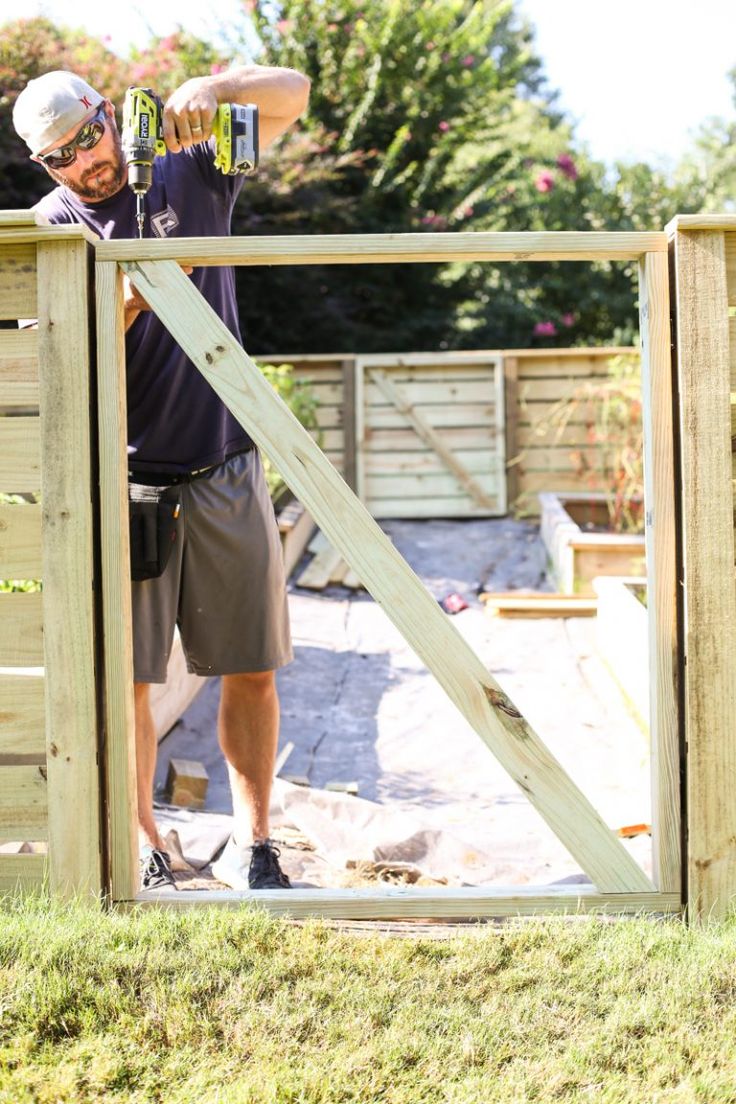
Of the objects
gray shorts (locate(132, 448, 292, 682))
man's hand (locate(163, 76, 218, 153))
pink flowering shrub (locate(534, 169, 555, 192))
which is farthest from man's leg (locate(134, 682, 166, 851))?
pink flowering shrub (locate(534, 169, 555, 192))

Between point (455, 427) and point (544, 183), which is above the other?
point (544, 183)

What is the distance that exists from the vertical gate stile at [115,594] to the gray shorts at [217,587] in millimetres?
451

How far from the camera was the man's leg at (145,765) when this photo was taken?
2.96 metres

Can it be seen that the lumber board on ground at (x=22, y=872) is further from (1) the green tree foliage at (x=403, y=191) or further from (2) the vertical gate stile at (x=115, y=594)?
(1) the green tree foliage at (x=403, y=191)

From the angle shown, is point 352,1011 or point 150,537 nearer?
point 352,1011

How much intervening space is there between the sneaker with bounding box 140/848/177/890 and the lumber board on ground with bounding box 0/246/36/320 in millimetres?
1349

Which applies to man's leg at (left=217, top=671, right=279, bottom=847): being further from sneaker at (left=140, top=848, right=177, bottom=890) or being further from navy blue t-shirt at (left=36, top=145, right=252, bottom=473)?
navy blue t-shirt at (left=36, top=145, right=252, bottom=473)

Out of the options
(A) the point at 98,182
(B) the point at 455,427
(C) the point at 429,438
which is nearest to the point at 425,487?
(C) the point at 429,438

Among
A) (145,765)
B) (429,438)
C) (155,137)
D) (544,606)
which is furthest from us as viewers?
(429,438)

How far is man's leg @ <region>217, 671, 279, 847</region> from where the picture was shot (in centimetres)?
301

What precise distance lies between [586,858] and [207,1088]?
1.00 meters

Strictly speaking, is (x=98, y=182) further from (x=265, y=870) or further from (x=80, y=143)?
(x=265, y=870)

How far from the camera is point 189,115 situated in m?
2.71

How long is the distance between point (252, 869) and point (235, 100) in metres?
1.97
